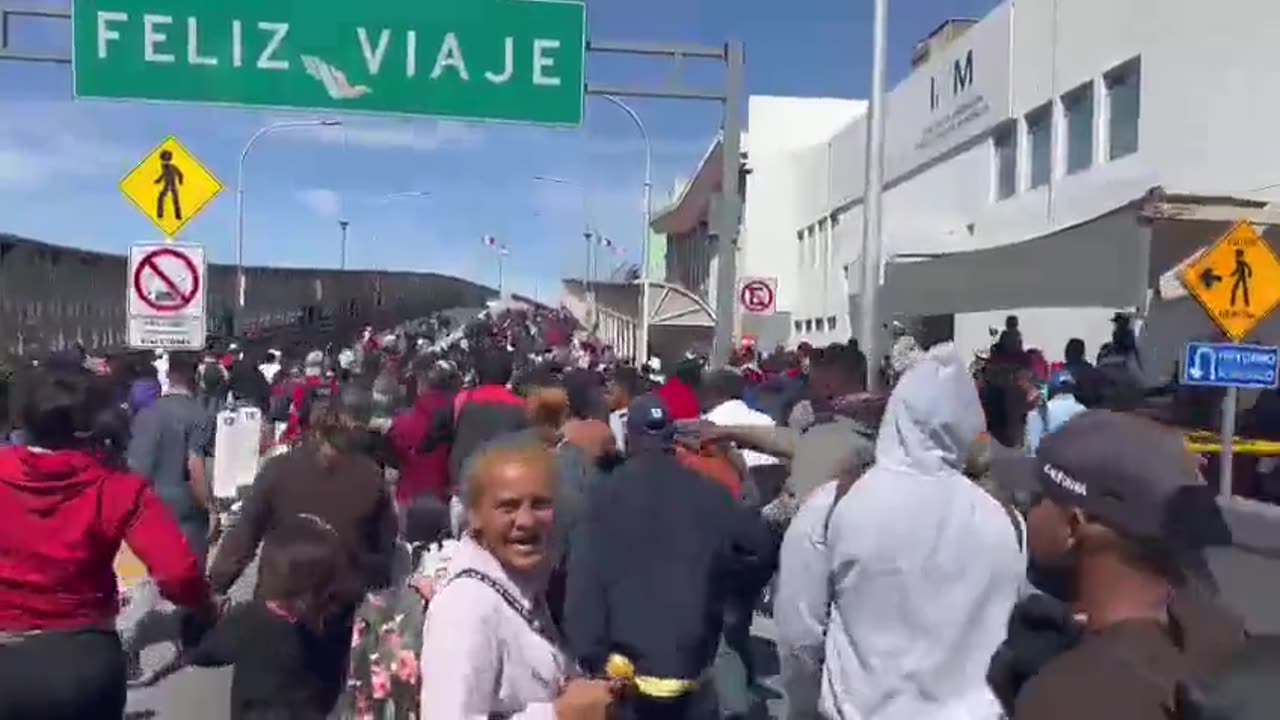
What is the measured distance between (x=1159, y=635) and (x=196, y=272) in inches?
419

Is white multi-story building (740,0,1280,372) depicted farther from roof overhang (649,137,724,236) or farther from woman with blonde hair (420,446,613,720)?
roof overhang (649,137,724,236)

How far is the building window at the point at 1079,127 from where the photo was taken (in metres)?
20.6

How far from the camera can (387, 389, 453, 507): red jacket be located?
8.97m

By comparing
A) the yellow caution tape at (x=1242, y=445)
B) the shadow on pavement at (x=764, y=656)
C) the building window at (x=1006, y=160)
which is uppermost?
the building window at (x=1006, y=160)

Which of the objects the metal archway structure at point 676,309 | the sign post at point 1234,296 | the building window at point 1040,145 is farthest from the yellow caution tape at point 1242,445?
the metal archway structure at point 676,309

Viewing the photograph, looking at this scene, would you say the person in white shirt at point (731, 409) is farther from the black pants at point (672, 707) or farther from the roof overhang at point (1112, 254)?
the roof overhang at point (1112, 254)

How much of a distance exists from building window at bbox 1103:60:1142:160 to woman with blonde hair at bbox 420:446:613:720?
16587mm

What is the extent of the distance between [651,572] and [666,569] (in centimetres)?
5

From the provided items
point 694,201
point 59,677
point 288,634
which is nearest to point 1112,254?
point 288,634

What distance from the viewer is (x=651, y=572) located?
5.38m

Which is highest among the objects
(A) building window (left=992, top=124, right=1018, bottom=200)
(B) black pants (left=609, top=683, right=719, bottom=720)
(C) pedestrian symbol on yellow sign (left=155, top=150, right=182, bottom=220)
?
(A) building window (left=992, top=124, right=1018, bottom=200)

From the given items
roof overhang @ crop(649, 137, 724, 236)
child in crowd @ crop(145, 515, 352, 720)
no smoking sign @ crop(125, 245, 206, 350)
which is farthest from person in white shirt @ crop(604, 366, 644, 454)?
roof overhang @ crop(649, 137, 724, 236)

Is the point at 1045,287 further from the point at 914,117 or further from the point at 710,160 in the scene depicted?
the point at 710,160

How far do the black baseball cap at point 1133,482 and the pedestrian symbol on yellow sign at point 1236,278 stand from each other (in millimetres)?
8991
